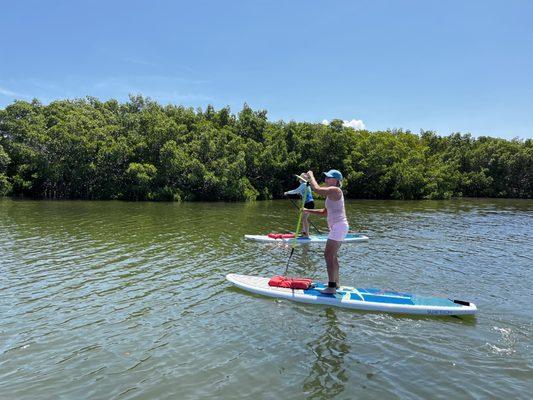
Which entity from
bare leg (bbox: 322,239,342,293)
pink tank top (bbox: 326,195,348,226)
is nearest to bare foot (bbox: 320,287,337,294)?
bare leg (bbox: 322,239,342,293)

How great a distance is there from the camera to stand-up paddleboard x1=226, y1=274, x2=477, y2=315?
10469mm

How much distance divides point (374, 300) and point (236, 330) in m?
3.87

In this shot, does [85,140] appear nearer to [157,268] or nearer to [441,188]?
[157,268]

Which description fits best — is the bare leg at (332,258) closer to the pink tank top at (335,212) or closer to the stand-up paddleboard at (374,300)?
the stand-up paddleboard at (374,300)

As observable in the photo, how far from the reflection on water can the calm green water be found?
0.11 feet

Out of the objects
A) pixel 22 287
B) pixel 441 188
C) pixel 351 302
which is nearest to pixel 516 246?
pixel 351 302

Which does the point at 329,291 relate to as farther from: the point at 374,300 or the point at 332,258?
the point at 374,300

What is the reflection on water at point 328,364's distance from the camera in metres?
6.97

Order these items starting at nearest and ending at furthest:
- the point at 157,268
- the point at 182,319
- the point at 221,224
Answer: the point at 182,319, the point at 157,268, the point at 221,224

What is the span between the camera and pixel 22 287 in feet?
40.2

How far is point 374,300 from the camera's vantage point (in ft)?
36.0

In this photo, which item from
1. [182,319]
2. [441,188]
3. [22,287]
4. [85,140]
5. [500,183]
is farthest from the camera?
[500,183]

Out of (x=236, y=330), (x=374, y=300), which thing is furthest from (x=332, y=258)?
(x=236, y=330)

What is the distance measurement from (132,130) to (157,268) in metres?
44.7
